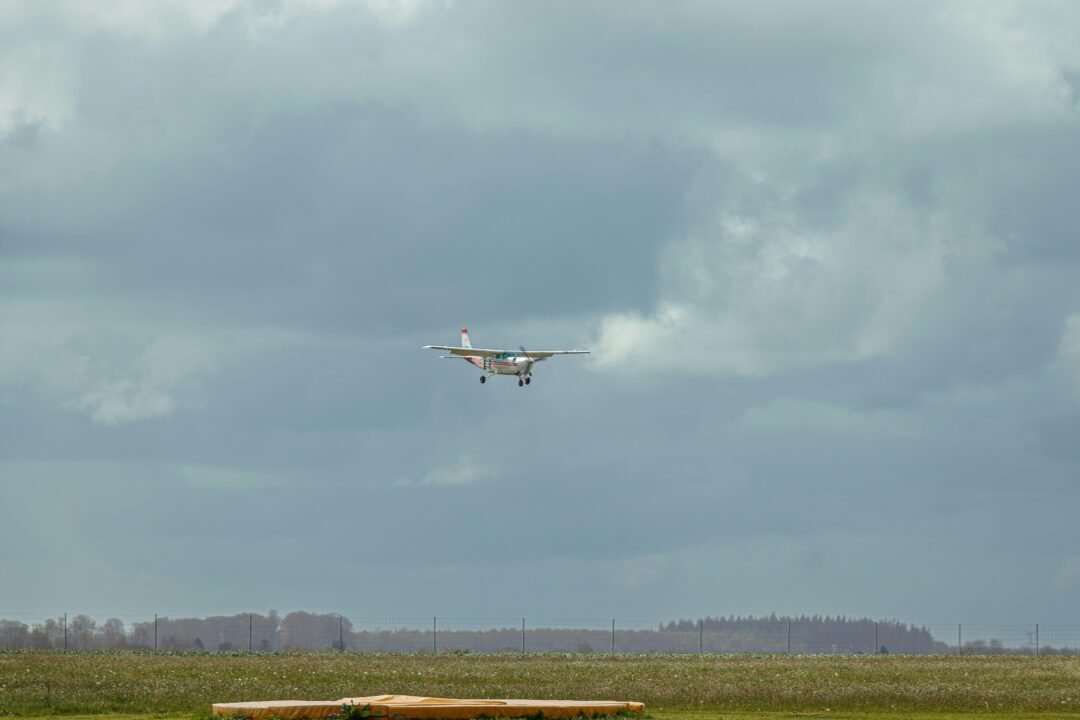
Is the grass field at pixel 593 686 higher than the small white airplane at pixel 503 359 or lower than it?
lower

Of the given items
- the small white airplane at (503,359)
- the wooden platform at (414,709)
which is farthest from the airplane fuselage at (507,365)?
the wooden platform at (414,709)

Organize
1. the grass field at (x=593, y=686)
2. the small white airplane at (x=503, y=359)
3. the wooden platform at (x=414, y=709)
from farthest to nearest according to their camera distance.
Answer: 1. the small white airplane at (x=503, y=359)
2. the grass field at (x=593, y=686)
3. the wooden platform at (x=414, y=709)

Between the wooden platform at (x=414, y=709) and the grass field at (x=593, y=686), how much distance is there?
3.12 m

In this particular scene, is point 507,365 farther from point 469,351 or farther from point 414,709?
point 414,709

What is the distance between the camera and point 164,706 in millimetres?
41625

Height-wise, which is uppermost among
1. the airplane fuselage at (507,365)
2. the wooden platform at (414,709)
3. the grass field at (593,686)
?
the airplane fuselage at (507,365)

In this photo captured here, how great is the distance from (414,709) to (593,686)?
51.6 ft

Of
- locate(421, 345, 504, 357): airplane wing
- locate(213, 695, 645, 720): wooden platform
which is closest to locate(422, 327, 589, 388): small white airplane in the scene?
locate(421, 345, 504, 357): airplane wing

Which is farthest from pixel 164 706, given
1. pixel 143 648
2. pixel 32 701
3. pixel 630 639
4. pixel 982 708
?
pixel 630 639

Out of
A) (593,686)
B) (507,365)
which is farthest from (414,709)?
(507,365)

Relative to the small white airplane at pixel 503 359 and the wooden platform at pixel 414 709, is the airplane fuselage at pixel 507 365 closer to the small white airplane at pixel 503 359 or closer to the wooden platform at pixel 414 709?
the small white airplane at pixel 503 359

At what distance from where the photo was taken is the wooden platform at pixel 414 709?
32.3m

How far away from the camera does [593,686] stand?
155 ft

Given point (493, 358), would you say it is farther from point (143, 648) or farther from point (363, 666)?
point (363, 666)
